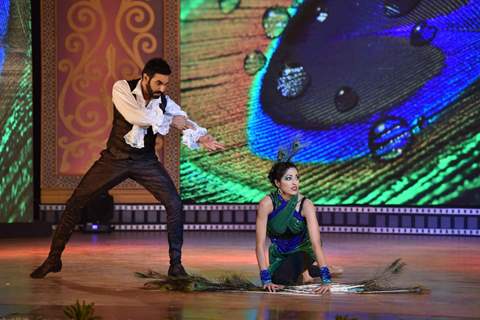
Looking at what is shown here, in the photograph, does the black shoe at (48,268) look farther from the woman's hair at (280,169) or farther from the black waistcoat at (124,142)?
the woman's hair at (280,169)

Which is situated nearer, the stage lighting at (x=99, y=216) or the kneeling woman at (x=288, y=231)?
the kneeling woman at (x=288, y=231)

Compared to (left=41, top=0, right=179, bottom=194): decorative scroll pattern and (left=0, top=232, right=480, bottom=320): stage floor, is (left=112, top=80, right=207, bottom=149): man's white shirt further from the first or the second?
(left=41, top=0, right=179, bottom=194): decorative scroll pattern

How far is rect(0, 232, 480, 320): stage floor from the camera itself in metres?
5.49

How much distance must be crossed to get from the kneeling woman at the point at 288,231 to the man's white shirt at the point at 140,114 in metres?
0.65

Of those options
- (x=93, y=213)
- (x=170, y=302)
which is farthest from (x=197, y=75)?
(x=170, y=302)

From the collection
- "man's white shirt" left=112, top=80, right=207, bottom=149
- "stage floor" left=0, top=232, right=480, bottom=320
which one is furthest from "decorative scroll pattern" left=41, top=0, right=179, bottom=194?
"man's white shirt" left=112, top=80, right=207, bottom=149

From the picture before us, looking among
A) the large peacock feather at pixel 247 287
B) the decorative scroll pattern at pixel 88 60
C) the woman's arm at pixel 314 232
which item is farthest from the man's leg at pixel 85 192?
the decorative scroll pattern at pixel 88 60

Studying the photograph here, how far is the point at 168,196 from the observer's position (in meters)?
6.75

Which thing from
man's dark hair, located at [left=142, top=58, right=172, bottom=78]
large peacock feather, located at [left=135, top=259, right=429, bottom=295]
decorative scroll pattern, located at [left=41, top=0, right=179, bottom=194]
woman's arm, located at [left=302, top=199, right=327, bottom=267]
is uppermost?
decorative scroll pattern, located at [left=41, top=0, right=179, bottom=194]

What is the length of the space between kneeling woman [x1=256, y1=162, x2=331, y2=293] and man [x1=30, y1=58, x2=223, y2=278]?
0.51 m

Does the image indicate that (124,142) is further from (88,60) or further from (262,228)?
(88,60)

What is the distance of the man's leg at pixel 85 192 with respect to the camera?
6.80m

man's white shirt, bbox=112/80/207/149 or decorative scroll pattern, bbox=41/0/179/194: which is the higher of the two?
decorative scroll pattern, bbox=41/0/179/194

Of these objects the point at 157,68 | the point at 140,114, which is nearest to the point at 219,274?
Answer: the point at 140,114
